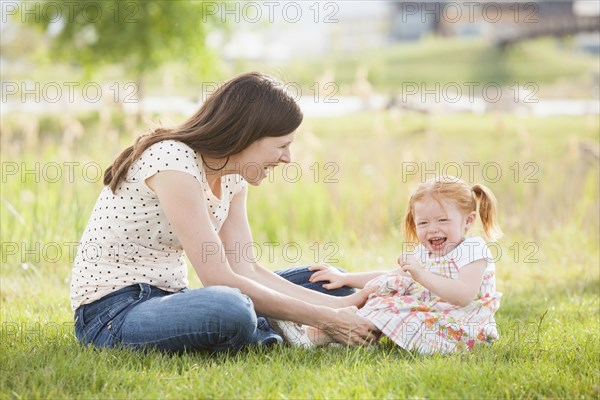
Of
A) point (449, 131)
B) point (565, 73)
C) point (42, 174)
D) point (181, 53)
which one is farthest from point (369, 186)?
point (565, 73)

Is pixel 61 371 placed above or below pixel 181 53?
below

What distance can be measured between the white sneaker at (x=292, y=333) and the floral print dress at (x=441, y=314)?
217 millimetres

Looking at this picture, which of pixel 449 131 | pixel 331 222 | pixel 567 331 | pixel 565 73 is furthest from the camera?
pixel 565 73

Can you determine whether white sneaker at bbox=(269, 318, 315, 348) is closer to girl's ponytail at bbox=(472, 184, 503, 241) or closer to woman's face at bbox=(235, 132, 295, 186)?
woman's face at bbox=(235, 132, 295, 186)

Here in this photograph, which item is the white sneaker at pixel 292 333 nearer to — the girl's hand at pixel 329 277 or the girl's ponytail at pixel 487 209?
the girl's hand at pixel 329 277

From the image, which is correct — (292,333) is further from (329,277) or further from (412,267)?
(412,267)

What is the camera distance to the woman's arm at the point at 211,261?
2723 millimetres

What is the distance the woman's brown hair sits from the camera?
9.22 feet

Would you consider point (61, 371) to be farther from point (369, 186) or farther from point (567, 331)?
point (369, 186)

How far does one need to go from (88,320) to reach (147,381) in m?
0.53

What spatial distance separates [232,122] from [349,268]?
6.76 feet

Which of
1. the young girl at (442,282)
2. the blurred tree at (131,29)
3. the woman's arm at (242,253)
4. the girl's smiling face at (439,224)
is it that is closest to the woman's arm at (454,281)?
the young girl at (442,282)

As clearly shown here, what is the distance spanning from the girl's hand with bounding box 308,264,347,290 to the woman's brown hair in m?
0.68

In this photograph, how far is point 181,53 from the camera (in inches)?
546
